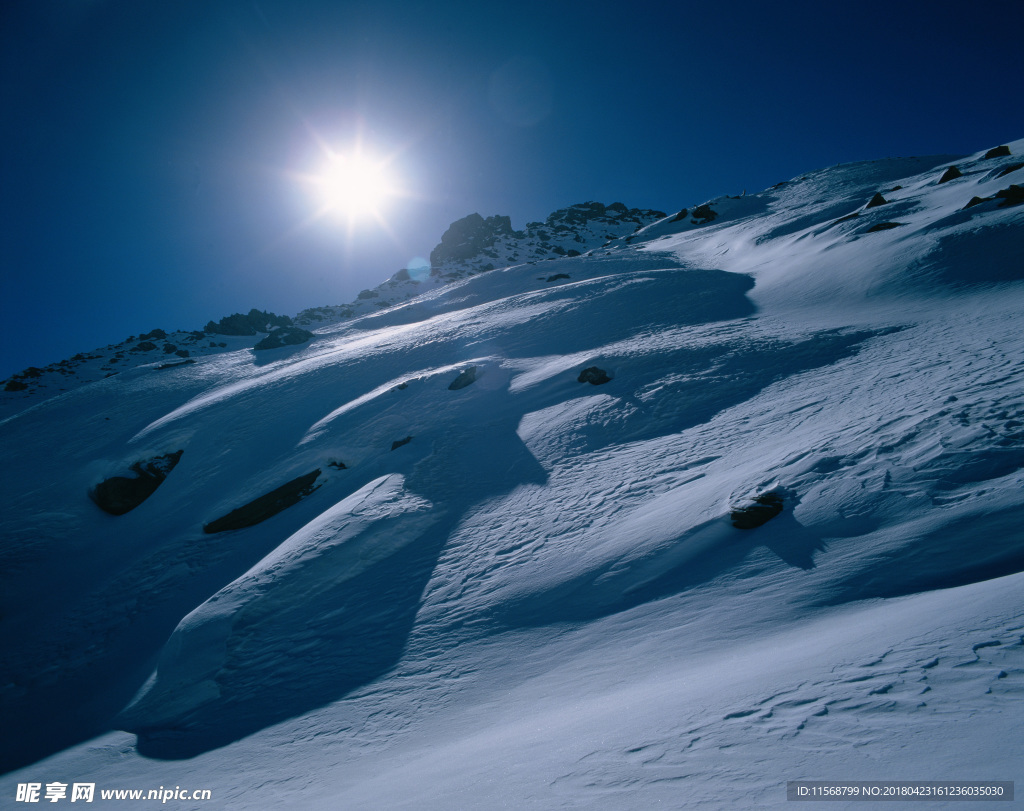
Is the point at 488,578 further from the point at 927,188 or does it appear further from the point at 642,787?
the point at 927,188

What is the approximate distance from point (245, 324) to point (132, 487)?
3763 cm

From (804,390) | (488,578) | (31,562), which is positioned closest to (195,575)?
(31,562)

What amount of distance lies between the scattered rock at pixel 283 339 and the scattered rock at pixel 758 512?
108 feet

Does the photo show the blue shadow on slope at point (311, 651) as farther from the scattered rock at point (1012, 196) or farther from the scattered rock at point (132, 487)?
the scattered rock at point (1012, 196)

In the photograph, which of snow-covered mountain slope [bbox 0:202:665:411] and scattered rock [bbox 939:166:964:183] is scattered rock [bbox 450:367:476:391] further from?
scattered rock [bbox 939:166:964:183]

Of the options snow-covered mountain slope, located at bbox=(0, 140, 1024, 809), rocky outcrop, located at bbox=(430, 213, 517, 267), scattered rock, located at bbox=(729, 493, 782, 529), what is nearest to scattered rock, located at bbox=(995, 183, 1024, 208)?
snow-covered mountain slope, located at bbox=(0, 140, 1024, 809)

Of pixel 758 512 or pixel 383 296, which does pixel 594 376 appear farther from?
pixel 383 296

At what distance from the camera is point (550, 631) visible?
5156mm

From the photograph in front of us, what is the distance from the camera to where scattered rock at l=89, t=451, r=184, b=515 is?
547 inches

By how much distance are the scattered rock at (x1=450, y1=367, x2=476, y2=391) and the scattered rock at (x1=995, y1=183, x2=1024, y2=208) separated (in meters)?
17.9

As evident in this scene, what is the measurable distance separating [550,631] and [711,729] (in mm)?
2779

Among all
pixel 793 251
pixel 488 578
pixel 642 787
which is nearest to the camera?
pixel 642 787

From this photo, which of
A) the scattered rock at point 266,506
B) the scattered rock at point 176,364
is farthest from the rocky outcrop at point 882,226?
the scattered rock at point 176,364

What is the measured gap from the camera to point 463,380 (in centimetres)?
1512
